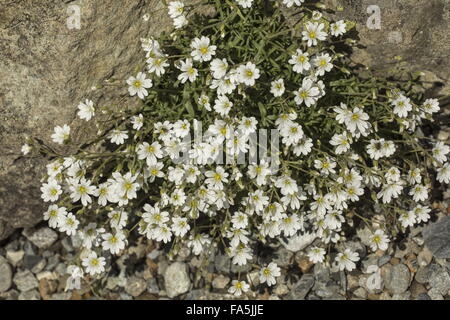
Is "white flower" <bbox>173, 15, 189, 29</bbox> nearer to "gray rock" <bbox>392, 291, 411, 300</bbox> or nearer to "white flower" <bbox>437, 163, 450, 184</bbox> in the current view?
"white flower" <bbox>437, 163, 450, 184</bbox>

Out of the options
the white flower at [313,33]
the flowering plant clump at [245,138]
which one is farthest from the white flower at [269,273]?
the white flower at [313,33]

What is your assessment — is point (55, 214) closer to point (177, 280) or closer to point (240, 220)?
point (177, 280)

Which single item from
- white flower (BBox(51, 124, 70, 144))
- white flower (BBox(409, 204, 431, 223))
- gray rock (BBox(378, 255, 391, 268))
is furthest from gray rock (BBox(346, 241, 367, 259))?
white flower (BBox(51, 124, 70, 144))

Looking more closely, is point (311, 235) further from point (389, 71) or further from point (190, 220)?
point (389, 71)

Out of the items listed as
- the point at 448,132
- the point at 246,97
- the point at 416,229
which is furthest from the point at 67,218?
the point at 448,132

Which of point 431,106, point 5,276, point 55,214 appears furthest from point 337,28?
point 5,276
